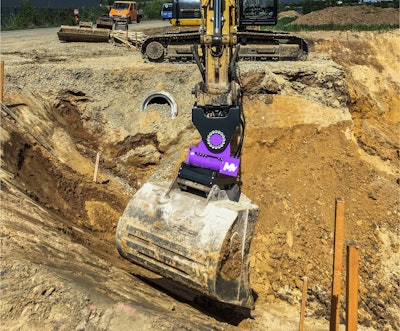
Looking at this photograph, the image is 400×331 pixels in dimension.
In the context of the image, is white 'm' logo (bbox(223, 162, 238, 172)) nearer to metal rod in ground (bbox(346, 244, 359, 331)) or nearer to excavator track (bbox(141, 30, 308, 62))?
metal rod in ground (bbox(346, 244, 359, 331))

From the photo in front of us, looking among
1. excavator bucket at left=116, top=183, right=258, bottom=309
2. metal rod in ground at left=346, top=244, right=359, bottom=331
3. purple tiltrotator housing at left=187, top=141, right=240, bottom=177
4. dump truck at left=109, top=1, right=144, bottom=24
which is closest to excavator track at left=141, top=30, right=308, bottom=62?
purple tiltrotator housing at left=187, top=141, right=240, bottom=177

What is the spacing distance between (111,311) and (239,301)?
179cm

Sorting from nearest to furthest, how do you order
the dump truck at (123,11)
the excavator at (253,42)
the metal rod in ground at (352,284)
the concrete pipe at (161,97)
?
the metal rod in ground at (352,284) < the concrete pipe at (161,97) < the excavator at (253,42) < the dump truck at (123,11)

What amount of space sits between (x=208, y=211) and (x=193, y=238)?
0.39 metres

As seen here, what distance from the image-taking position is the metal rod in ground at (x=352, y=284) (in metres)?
3.87

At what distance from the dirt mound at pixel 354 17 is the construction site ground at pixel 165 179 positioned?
15714mm

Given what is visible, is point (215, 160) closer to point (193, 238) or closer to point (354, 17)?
point (193, 238)

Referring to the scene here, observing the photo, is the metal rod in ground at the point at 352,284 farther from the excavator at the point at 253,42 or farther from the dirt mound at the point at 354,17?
the dirt mound at the point at 354,17

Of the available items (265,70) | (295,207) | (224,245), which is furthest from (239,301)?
(265,70)

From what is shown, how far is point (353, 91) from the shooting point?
1340 cm

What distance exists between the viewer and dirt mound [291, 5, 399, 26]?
90.5 feet

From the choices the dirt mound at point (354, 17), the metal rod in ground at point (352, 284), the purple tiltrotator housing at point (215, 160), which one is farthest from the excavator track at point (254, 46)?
the dirt mound at point (354, 17)

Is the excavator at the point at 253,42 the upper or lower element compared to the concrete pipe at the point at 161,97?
upper

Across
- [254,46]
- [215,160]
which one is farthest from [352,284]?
[254,46]
